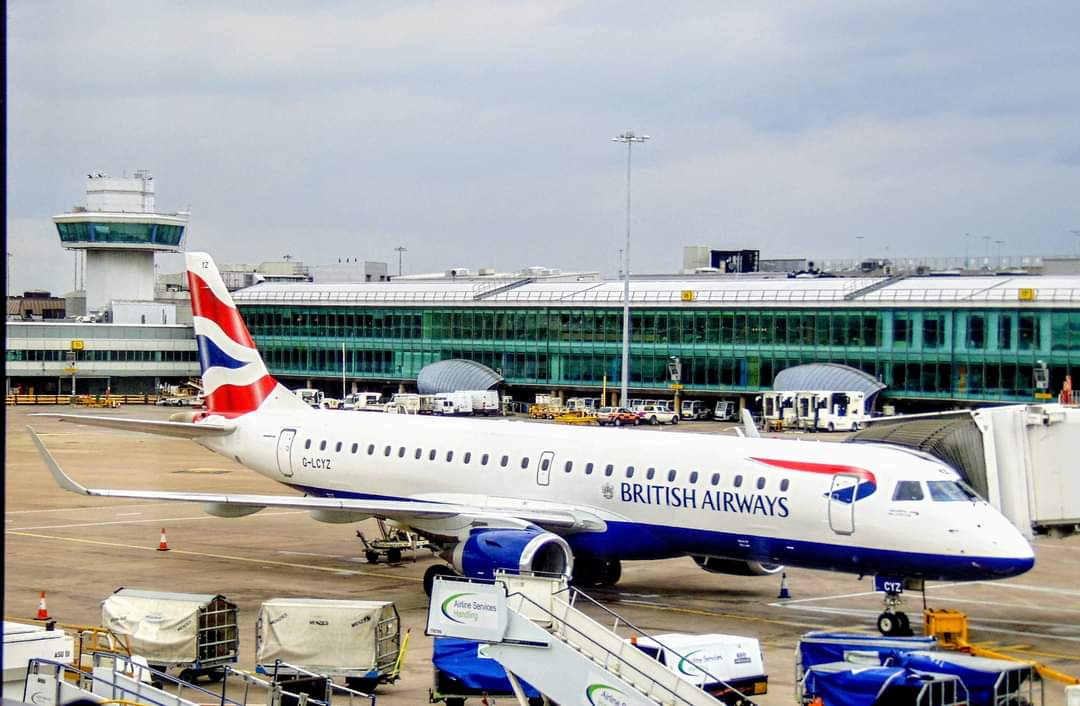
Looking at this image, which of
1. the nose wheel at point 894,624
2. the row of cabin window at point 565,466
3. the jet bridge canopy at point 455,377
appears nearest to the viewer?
the nose wheel at point 894,624

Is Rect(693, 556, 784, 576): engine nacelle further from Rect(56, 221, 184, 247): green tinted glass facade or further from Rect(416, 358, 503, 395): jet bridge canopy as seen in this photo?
Rect(56, 221, 184, 247): green tinted glass facade

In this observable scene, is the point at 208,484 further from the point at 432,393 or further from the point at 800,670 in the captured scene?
the point at 432,393

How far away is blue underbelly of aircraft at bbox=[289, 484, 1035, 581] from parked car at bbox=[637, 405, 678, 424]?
62.0m

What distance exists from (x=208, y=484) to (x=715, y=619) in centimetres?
3261

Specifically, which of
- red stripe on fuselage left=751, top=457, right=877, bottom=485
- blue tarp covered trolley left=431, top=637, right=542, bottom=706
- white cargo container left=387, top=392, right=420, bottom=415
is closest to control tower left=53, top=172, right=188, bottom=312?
white cargo container left=387, top=392, right=420, bottom=415

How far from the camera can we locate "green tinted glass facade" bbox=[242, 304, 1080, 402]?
9644 cm

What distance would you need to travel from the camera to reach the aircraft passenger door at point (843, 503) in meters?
30.3

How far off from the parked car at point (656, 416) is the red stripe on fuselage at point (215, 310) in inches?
2190

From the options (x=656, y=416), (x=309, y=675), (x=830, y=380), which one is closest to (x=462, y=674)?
(x=309, y=675)

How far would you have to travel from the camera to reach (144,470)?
2579 inches

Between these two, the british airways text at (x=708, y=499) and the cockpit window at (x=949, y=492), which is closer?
the cockpit window at (x=949, y=492)

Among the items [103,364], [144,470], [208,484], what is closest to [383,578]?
[208,484]

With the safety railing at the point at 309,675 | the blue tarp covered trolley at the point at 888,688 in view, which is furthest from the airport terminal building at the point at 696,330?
the safety railing at the point at 309,675

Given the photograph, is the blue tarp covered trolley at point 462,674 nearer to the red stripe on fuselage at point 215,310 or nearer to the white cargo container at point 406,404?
the red stripe on fuselage at point 215,310
